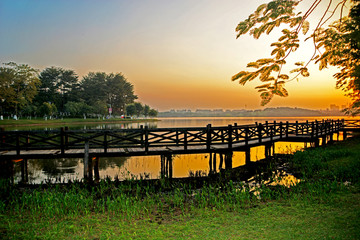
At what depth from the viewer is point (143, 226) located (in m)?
6.34

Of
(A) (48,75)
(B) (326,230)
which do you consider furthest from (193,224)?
(A) (48,75)

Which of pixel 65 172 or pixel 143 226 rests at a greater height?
pixel 143 226

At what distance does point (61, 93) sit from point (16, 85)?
30.3 m

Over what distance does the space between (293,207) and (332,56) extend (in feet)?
15.8

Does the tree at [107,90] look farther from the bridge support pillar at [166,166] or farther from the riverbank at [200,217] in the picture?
the riverbank at [200,217]

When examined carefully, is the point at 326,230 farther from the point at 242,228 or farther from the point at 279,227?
the point at 242,228

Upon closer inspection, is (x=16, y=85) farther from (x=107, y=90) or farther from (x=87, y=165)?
(x=87, y=165)

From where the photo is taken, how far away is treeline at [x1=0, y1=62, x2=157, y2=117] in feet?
208

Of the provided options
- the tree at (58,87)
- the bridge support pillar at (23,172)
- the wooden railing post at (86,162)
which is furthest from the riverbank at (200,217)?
the tree at (58,87)

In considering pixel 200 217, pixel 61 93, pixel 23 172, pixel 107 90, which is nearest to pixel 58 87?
pixel 61 93

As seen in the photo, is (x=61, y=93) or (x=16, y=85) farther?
(x=61, y=93)

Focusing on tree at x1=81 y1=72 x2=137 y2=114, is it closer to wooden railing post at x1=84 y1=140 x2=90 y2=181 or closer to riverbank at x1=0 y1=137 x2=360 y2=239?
wooden railing post at x1=84 y1=140 x2=90 y2=181

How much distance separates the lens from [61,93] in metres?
95.9

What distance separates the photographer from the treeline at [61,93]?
63.2 metres
